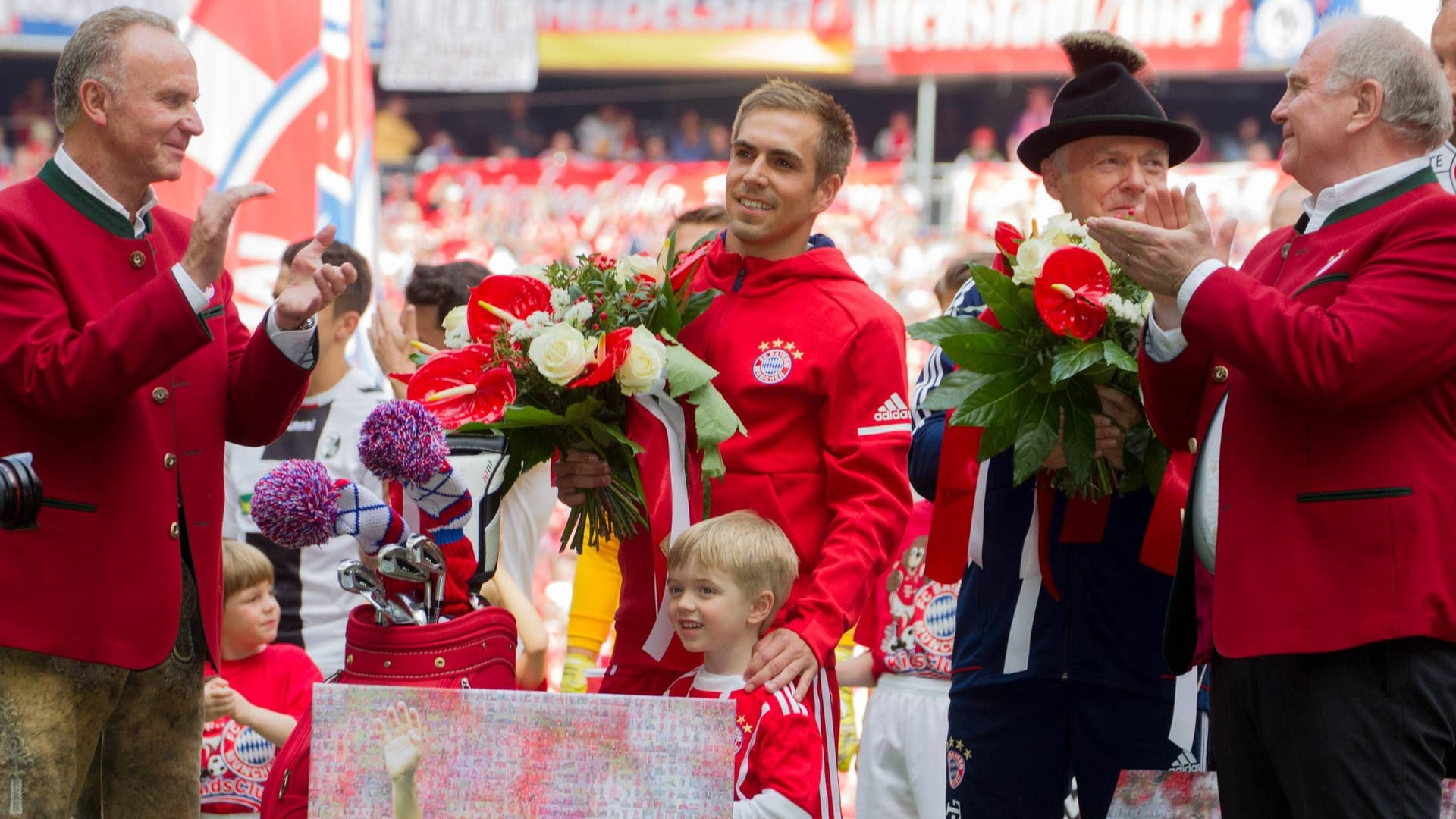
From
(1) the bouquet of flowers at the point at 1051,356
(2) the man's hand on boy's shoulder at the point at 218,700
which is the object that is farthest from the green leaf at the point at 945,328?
(2) the man's hand on boy's shoulder at the point at 218,700

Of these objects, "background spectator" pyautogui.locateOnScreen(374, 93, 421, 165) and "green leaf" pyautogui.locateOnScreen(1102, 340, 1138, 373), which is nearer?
"green leaf" pyautogui.locateOnScreen(1102, 340, 1138, 373)

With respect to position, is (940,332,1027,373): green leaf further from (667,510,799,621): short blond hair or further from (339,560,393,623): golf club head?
(339,560,393,623): golf club head

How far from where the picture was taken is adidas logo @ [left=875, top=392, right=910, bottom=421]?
339 centimetres

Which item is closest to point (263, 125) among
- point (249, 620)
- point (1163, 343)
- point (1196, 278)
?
point (249, 620)

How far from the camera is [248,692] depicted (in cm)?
468

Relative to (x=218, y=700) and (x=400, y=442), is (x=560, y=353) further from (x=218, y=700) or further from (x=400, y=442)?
(x=218, y=700)

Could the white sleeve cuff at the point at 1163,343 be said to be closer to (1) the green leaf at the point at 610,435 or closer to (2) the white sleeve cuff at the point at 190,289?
(1) the green leaf at the point at 610,435

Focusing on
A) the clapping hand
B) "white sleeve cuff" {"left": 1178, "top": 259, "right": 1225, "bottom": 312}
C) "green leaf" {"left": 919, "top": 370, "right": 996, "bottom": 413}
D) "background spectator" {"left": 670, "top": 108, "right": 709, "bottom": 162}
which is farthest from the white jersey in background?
"background spectator" {"left": 670, "top": 108, "right": 709, "bottom": 162}

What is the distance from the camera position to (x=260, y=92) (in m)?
6.05

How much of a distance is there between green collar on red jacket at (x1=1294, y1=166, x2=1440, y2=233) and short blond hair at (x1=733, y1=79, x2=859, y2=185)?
42.4 inches

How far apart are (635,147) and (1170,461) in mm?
21668

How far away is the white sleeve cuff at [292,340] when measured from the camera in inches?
133

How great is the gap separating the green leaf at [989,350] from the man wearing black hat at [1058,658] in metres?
0.24

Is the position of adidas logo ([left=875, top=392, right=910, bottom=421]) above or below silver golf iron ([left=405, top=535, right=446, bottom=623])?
above
